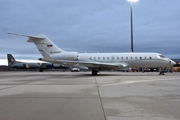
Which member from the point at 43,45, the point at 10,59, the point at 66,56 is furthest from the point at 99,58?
the point at 10,59

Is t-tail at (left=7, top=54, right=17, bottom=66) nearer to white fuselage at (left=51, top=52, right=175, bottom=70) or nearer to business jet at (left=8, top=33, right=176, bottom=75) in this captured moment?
business jet at (left=8, top=33, right=176, bottom=75)

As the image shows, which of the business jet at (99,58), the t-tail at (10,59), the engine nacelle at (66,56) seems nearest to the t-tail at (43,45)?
the business jet at (99,58)

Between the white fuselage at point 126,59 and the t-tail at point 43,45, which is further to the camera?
the t-tail at point 43,45

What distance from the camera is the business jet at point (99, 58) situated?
952 inches

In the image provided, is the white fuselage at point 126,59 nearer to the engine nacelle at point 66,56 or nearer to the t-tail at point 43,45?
the engine nacelle at point 66,56

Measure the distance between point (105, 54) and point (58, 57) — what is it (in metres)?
6.58

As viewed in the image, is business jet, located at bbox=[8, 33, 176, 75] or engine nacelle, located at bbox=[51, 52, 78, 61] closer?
business jet, located at bbox=[8, 33, 176, 75]

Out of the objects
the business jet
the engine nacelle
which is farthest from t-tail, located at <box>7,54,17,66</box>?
the engine nacelle

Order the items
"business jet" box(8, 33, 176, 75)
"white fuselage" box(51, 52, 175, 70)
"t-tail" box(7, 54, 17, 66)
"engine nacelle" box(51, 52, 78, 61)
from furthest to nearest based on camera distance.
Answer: "t-tail" box(7, 54, 17, 66) → "engine nacelle" box(51, 52, 78, 61) → "white fuselage" box(51, 52, 175, 70) → "business jet" box(8, 33, 176, 75)

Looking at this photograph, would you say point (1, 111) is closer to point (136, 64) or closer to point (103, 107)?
point (103, 107)

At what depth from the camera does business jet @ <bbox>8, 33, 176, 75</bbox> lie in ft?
79.3

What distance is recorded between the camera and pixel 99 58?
25.2 meters

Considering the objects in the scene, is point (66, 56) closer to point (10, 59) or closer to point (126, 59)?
point (126, 59)

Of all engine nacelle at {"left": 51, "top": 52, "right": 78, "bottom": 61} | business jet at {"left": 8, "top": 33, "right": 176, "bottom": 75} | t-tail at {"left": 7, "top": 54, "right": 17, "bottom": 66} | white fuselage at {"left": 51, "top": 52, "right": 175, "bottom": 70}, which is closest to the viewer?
business jet at {"left": 8, "top": 33, "right": 176, "bottom": 75}
